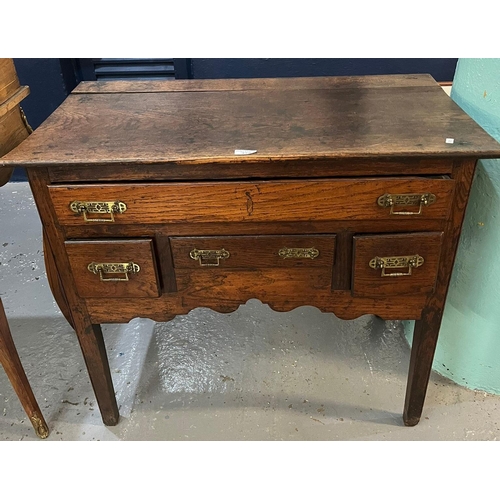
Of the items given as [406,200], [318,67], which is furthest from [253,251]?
[318,67]

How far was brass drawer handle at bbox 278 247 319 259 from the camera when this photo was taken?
47.6 inches

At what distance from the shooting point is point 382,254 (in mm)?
1198

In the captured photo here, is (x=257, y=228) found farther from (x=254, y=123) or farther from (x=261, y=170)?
(x=254, y=123)

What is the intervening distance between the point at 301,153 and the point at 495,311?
0.80 meters

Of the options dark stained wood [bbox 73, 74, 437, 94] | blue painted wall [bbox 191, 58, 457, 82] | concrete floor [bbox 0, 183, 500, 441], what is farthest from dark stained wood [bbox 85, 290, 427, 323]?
blue painted wall [bbox 191, 58, 457, 82]

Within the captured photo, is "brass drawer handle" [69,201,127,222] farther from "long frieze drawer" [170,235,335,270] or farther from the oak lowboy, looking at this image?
"long frieze drawer" [170,235,335,270]

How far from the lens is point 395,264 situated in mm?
1204

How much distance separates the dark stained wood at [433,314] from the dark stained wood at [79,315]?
856mm

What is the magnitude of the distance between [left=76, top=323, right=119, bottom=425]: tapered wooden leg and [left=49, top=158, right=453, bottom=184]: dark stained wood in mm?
441

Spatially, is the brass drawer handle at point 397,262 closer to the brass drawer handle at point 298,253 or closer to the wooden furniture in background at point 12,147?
the brass drawer handle at point 298,253

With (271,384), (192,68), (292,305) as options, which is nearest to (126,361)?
(271,384)

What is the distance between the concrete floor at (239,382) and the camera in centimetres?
152

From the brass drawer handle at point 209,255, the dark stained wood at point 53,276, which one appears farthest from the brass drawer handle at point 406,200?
the dark stained wood at point 53,276

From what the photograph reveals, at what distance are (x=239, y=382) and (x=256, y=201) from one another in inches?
29.9
